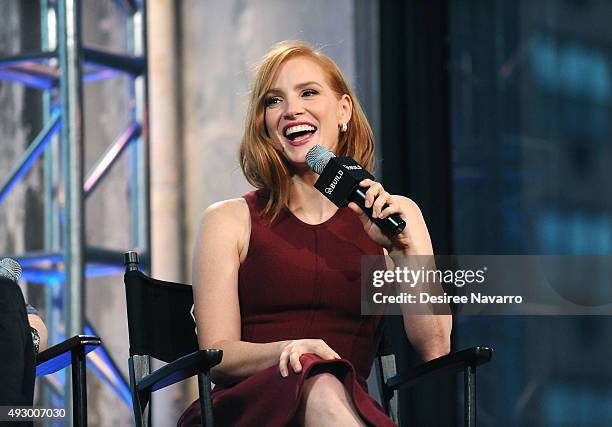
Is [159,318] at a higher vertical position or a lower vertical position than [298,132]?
lower

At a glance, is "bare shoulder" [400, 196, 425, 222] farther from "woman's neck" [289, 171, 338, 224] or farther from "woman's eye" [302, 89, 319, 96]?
"woman's eye" [302, 89, 319, 96]

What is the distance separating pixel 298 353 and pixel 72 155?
5.12ft

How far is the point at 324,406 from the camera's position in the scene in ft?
5.89

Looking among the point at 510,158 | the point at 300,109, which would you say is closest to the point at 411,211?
the point at 300,109

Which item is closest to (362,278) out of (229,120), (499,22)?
(499,22)

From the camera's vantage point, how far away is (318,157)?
2066 mm

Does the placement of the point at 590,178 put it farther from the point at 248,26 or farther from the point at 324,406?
the point at 324,406

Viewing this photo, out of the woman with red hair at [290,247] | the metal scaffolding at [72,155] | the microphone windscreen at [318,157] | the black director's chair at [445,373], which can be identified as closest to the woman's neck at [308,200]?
the woman with red hair at [290,247]

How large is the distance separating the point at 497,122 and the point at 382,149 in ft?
1.31

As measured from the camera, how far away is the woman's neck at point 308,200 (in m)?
2.30

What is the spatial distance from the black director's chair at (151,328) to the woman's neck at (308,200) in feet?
0.95

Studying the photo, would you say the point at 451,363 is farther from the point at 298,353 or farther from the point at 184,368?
the point at 184,368

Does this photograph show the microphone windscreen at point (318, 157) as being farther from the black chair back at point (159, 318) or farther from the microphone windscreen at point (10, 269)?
the microphone windscreen at point (10, 269)

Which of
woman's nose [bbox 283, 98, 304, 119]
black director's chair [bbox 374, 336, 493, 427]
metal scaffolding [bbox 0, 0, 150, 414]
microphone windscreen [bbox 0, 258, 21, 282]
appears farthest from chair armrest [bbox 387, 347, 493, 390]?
metal scaffolding [bbox 0, 0, 150, 414]
